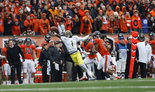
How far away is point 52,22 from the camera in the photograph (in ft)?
67.6

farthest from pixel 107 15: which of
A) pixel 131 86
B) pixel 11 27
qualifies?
pixel 131 86

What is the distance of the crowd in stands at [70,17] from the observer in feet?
66.6

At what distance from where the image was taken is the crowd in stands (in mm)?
20297

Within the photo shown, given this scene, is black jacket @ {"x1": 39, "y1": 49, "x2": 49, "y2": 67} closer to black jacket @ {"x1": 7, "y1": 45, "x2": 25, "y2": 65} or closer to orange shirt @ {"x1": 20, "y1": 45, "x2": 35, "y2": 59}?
black jacket @ {"x1": 7, "y1": 45, "x2": 25, "y2": 65}

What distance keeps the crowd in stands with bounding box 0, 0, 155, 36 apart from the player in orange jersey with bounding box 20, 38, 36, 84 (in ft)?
7.85

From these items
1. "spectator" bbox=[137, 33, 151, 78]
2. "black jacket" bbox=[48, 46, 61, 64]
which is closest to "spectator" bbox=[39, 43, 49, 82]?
"black jacket" bbox=[48, 46, 61, 64]

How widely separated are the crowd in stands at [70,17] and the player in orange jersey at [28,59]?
239 centimetres

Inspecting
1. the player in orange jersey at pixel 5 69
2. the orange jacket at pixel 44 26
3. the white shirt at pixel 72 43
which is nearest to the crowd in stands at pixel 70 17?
the orange jacket at pixel 44 26

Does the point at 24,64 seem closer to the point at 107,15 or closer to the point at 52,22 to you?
the point at 52,22

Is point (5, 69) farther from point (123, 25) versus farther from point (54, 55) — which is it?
point (123, 25)

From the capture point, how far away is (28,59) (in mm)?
17484

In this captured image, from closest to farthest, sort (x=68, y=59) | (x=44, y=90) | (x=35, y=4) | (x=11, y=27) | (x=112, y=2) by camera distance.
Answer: (x=44, y=90) → (x=68, y=59) → (x=11, y=27) → (x=35, y=4) → (x=112, y=2)

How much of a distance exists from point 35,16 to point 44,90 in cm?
1060

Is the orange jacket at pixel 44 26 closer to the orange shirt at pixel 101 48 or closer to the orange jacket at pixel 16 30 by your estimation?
the orange jacket at pixel 16 30
